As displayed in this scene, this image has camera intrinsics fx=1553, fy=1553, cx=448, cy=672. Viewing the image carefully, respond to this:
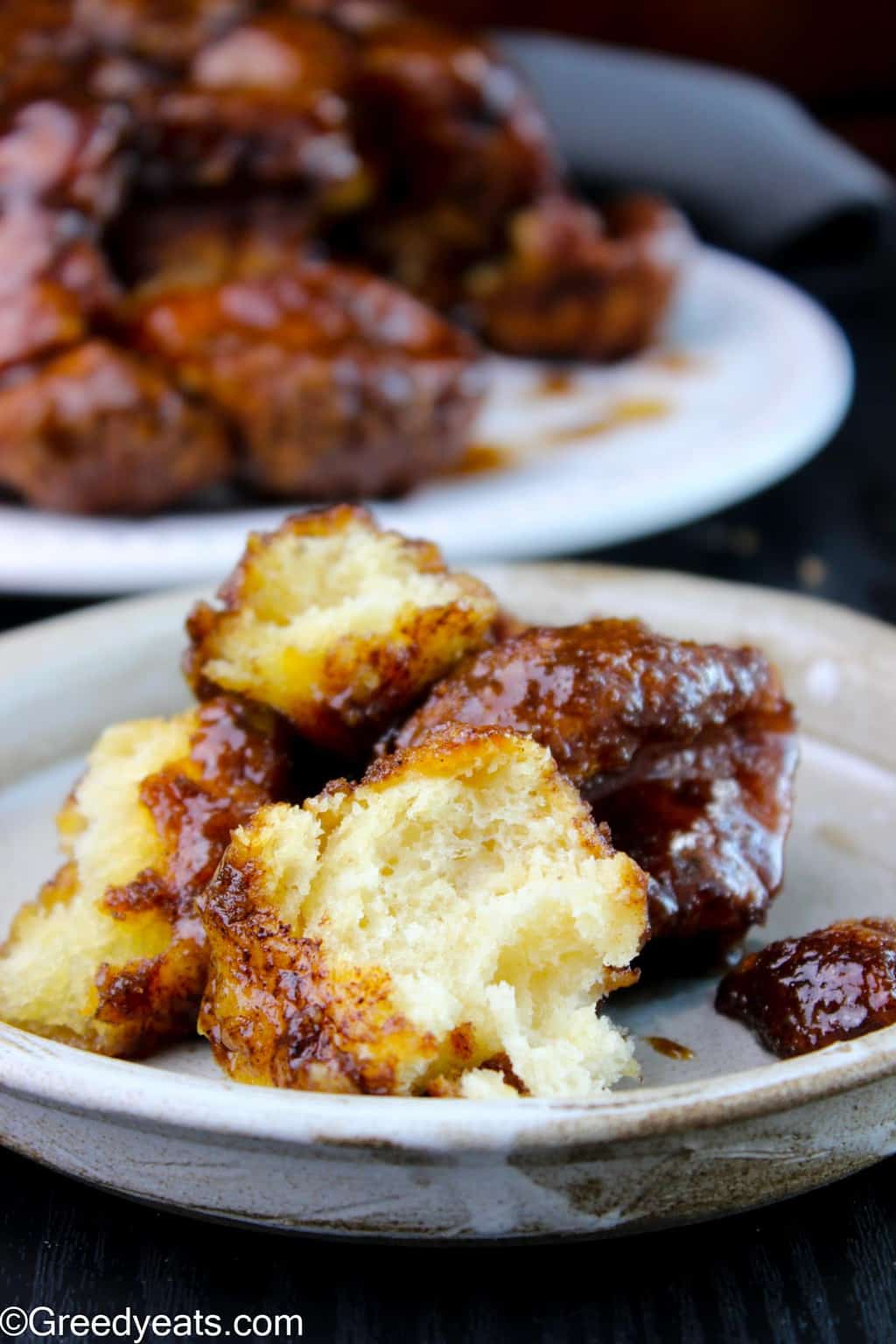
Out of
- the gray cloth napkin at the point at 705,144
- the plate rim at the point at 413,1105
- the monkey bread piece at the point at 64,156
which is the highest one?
the plate rim at the point at 413,1105

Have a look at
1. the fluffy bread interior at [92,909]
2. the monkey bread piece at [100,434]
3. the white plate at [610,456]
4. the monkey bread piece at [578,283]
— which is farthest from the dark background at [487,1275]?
the monkey bread piece at [578,283]

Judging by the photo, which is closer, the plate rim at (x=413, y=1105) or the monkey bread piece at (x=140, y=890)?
the plate rim at (x=413, y=1105)

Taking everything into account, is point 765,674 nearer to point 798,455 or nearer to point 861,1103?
point 861,1103

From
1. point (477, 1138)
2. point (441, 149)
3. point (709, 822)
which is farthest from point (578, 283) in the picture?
point (477, 1138)

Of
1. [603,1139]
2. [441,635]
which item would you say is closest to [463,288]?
[441,635]

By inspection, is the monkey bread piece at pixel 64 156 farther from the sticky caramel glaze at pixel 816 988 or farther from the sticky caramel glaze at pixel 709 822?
the sticky caramel glaze at pixel 816 988

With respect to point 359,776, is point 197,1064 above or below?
below

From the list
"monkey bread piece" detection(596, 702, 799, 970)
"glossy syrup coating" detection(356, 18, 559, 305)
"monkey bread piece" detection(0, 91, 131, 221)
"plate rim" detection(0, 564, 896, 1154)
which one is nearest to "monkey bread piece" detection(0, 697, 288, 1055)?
"plate rim" detection(0, 564, 896, 1154)

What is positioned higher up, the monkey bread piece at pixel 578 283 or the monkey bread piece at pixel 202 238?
the monkey bread piece at pixel 202 238
